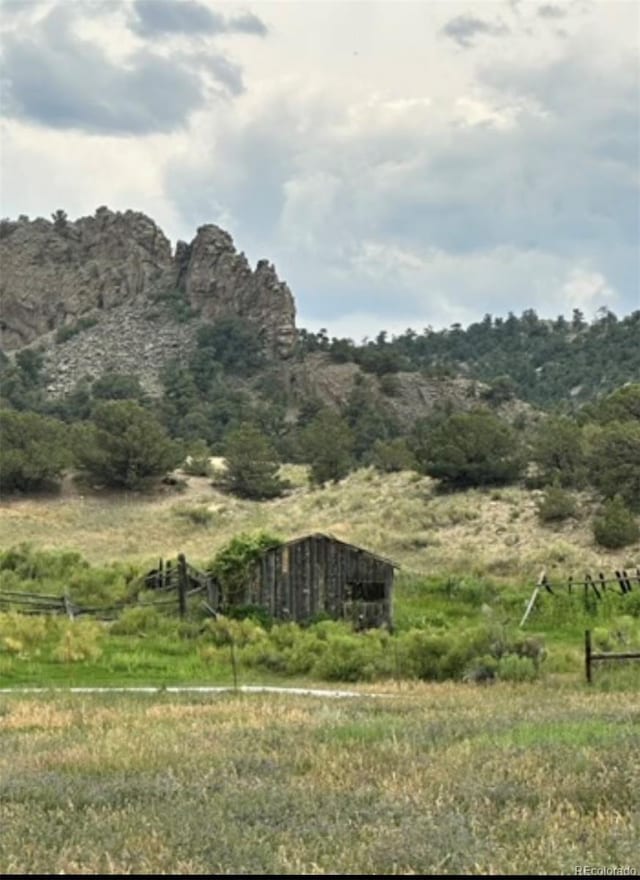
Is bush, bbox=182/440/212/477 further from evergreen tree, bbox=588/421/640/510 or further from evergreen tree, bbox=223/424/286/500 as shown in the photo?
evergreen tree, bbox=588/421/640/510

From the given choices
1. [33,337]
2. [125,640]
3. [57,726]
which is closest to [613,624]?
[125,640]

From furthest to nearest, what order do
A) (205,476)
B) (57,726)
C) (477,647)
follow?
(205,476) → (477,647) → (57,726)

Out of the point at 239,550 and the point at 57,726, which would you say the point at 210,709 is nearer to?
the point at 57,726

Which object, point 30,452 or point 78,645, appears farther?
point 30,452

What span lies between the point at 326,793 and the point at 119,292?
5048 inches

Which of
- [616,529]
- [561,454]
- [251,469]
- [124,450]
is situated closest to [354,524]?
[561,454]

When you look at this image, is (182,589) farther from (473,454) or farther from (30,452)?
(30,452)

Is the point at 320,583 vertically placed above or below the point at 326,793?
above

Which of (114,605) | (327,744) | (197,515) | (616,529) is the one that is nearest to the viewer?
(327,744)

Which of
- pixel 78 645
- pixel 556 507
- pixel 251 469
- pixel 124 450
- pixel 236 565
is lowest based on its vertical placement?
pixel 78 645

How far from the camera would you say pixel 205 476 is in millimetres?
71562

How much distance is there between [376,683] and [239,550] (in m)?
11.0

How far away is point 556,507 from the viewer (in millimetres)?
49000

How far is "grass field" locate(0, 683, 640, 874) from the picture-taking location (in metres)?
6.82
